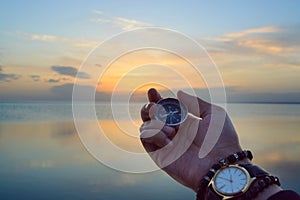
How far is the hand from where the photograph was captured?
2.72m

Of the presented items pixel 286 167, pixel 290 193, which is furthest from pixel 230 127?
pixel 286 167

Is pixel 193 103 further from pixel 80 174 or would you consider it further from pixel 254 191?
pixel 80 174

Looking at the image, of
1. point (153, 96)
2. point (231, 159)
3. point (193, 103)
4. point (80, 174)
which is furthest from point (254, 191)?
point (80, 174)

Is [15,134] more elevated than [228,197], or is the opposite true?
[228,197]

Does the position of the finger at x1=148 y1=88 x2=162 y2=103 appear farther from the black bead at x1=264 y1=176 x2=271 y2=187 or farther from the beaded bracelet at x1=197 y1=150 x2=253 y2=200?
the black bead at x1=264 y1=176 x2=271 y2=187

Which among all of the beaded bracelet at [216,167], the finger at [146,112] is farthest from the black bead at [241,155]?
the finger at [146,112]

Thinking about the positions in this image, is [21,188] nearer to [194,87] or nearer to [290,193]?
[194,87]

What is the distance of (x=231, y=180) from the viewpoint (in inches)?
88.6

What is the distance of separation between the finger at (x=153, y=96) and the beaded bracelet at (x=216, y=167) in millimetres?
805

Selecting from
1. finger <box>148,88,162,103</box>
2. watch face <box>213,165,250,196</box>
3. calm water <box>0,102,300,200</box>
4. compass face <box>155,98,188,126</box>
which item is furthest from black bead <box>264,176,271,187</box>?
calm water <box>0,102,300,200</box>

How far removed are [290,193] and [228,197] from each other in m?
0.38

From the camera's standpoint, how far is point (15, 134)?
907 inches

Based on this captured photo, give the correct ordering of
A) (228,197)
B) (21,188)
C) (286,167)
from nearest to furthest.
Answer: (228,197), (21,188), (286,167)

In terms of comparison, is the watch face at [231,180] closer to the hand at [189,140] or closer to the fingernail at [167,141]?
the hand at [189,140]
